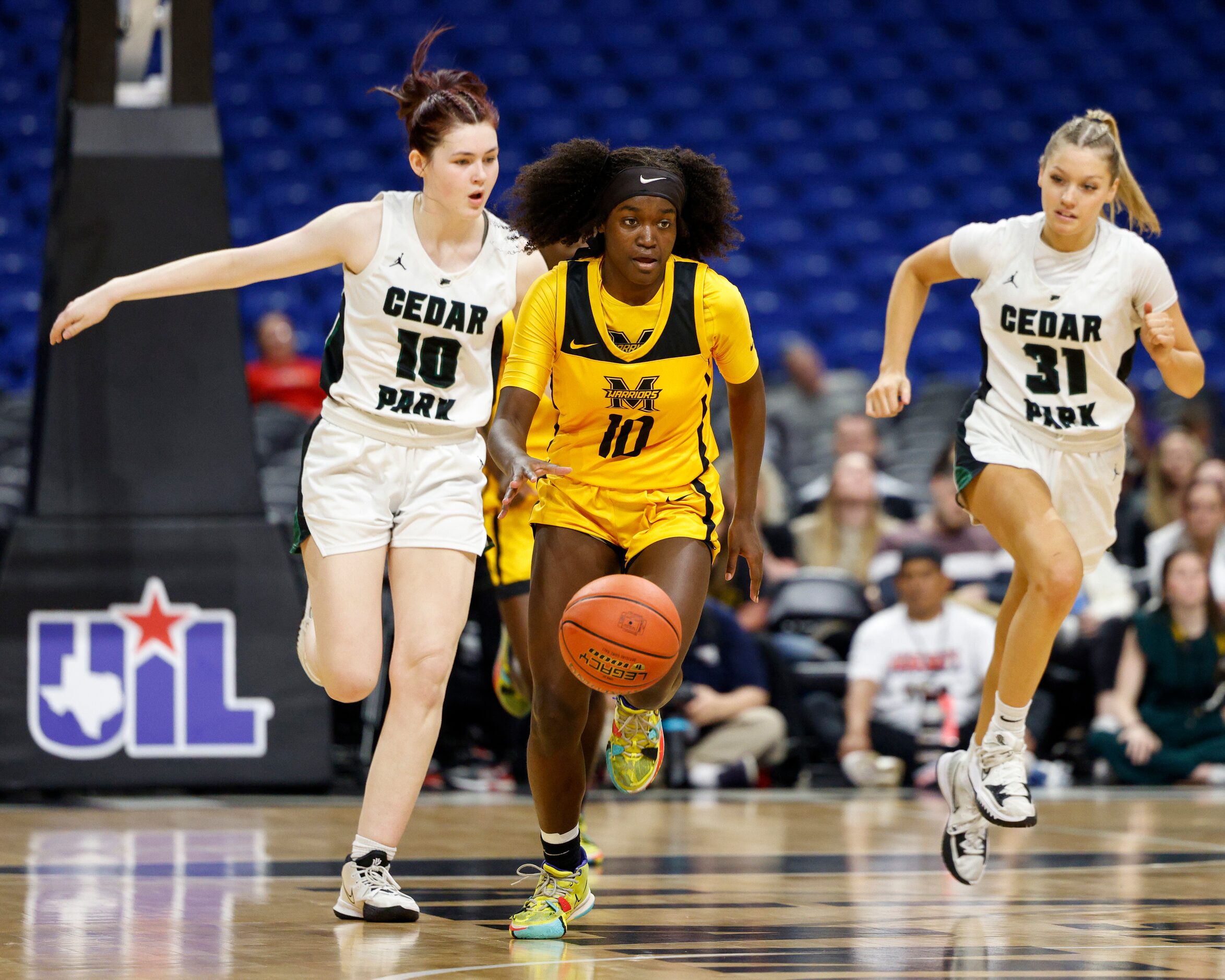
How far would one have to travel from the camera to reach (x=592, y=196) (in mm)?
4512

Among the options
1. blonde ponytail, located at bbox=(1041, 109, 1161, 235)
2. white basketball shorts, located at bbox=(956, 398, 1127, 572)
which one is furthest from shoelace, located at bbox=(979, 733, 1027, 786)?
blonde ponytail, located at bbox=(1041, 109, 1161, 235)

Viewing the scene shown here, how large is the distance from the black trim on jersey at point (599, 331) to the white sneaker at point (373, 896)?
1.32 metres

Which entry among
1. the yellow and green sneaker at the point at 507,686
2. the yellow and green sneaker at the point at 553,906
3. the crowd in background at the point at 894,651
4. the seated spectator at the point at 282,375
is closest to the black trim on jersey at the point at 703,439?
the yellow and green sneaker at the point at 553,906

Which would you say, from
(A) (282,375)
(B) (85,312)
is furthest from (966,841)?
(A) (282,375)

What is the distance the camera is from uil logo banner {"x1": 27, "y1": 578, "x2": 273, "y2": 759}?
711 centimetres

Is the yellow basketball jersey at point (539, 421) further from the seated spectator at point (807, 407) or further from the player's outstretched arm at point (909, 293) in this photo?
the seated spectator at point (807, 407)

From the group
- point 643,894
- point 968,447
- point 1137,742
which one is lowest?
point 643,894

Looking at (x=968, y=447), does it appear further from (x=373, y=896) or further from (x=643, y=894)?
(x=373, y=896)

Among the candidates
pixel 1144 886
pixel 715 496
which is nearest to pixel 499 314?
pixel 715 496

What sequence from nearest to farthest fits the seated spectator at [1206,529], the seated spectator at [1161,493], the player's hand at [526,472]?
the player's hand at [526,472] < the seated spectator at [1206,529] < the seated spectator at [1161,493]

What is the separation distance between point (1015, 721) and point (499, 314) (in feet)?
6.20

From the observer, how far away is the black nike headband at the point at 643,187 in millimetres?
4289

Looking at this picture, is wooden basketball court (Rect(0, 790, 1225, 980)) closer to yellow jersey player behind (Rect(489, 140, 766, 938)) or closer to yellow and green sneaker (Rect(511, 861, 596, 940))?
yellow and green sneaker (Rect(511, 861, 596, 940))

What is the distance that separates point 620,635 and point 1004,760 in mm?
1582
